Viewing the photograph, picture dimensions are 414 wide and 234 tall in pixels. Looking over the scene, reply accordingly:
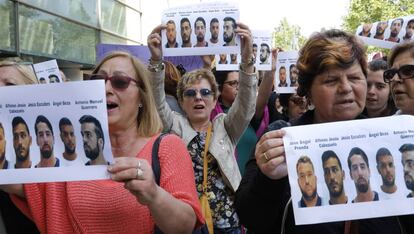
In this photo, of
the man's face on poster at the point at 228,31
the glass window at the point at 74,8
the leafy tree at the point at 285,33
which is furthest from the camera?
the leafy tree at the point at 285,33

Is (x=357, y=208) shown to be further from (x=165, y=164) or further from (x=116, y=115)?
(x=116, y=115)

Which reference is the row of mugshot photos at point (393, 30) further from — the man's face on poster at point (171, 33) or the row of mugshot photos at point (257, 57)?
the man's face on poster at point (171, 33)

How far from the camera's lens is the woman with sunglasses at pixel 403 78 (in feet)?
6.99

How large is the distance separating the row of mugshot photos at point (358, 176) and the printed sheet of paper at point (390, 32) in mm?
2042

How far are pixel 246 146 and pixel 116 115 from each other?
1.87m

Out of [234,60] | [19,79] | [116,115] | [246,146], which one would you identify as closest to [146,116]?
[116,115]

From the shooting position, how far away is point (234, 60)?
4.39 m

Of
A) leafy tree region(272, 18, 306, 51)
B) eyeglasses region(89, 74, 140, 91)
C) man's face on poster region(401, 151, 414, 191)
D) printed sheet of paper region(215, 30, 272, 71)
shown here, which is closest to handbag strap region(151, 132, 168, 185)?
eyeglasses region(89, 74, 140, 91)

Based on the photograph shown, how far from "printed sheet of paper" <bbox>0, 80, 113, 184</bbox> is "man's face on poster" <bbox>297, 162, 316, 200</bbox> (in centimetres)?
66

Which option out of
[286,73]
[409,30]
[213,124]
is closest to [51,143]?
[213,124]

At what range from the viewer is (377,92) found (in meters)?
3.70

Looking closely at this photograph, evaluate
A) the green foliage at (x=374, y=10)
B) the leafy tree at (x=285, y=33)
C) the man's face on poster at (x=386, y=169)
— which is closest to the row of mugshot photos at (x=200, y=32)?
the man's face on poster at (x=386, y=169)

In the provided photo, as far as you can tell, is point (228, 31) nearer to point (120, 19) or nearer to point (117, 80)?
point (117, 80)

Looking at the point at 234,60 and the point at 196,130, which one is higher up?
the point at 234,60
